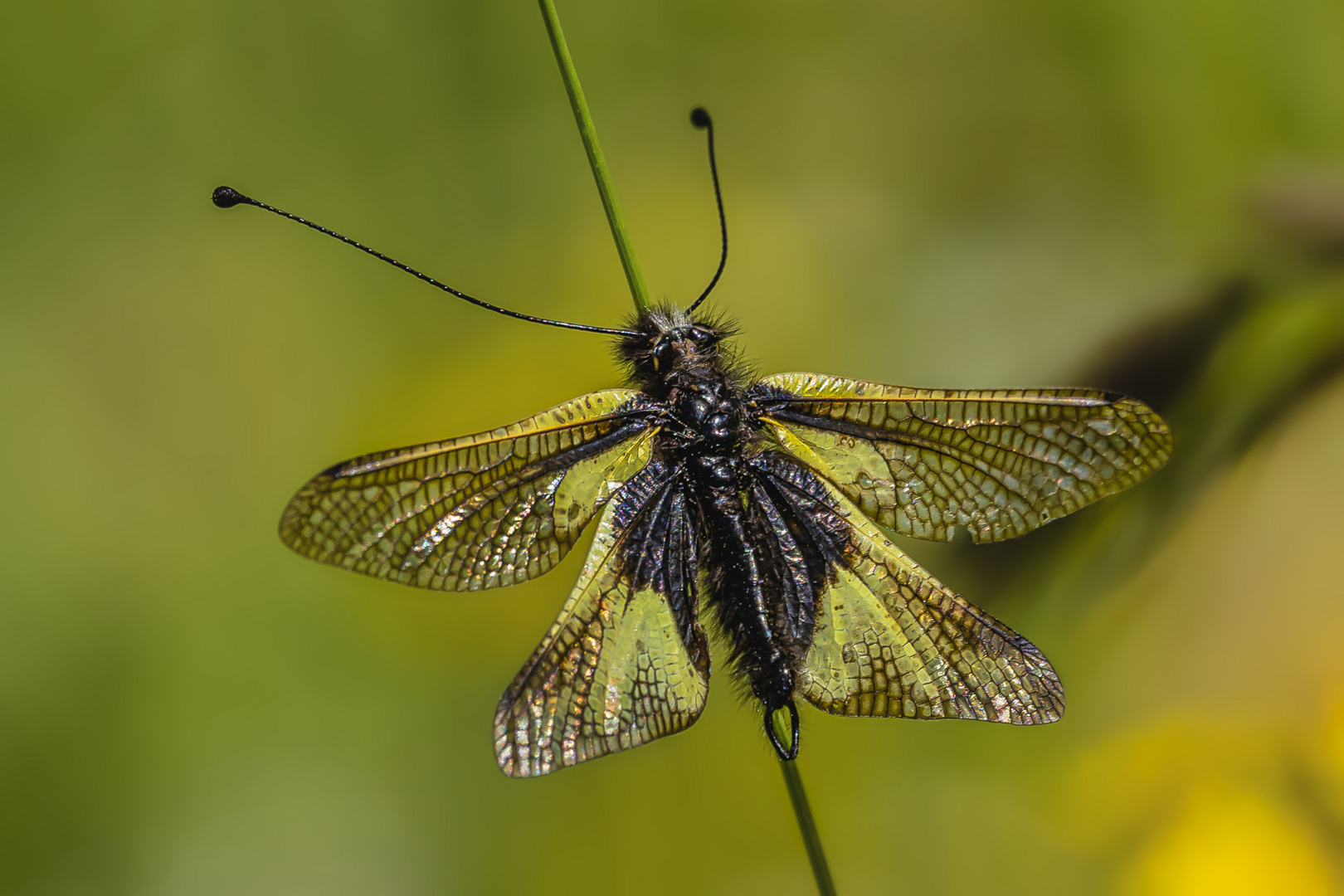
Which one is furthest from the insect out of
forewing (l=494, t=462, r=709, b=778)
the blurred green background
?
the blurred green background

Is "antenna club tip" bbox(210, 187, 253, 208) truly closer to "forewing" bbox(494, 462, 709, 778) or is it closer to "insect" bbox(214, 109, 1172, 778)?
"insect" bbox(214, 109, 1172, 778)

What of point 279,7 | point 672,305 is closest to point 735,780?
point 672,305

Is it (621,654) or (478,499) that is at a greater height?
(478,499)

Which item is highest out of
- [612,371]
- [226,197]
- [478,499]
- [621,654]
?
[612,371]

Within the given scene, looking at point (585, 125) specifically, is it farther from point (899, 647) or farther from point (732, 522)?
point (899, 647)

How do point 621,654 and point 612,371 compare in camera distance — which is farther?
point 612,371

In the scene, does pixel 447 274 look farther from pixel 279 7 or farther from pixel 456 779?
pixel 456 779

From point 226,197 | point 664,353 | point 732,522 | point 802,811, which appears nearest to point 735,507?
point 732,522

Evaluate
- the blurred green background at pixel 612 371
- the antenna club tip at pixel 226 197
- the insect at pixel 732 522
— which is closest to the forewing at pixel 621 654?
the insect at pixel 732 522
